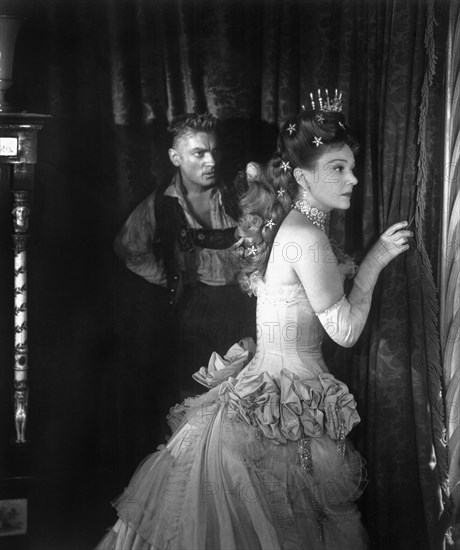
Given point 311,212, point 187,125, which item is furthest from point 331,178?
point 187,125

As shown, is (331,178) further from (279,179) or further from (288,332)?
(288,332)

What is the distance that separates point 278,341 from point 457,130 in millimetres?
934

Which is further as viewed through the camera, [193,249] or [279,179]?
[193,249]

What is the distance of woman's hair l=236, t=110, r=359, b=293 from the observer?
298 cm

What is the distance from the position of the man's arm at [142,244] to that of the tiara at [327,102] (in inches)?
25.3

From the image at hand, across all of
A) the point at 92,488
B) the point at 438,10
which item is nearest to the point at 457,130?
the point at 438,10

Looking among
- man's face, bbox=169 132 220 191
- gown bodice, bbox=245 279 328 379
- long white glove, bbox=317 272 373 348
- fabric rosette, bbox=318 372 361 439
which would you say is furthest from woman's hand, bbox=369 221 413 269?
man's face, bbox=169 132 220 191

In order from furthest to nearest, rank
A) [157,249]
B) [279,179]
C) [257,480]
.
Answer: [157,249] → [279,179] → [257,480]

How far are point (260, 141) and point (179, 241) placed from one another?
451mm

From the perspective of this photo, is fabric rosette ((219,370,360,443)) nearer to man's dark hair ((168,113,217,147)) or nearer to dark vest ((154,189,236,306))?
dark vest ((154,189,236,306))

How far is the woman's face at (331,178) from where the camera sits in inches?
118

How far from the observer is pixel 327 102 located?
3020 mm

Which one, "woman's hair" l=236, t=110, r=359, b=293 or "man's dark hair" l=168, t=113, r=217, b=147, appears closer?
"woman's hair" l=236, t=110, r=359, b=293

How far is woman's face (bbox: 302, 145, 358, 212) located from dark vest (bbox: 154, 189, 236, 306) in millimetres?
338
